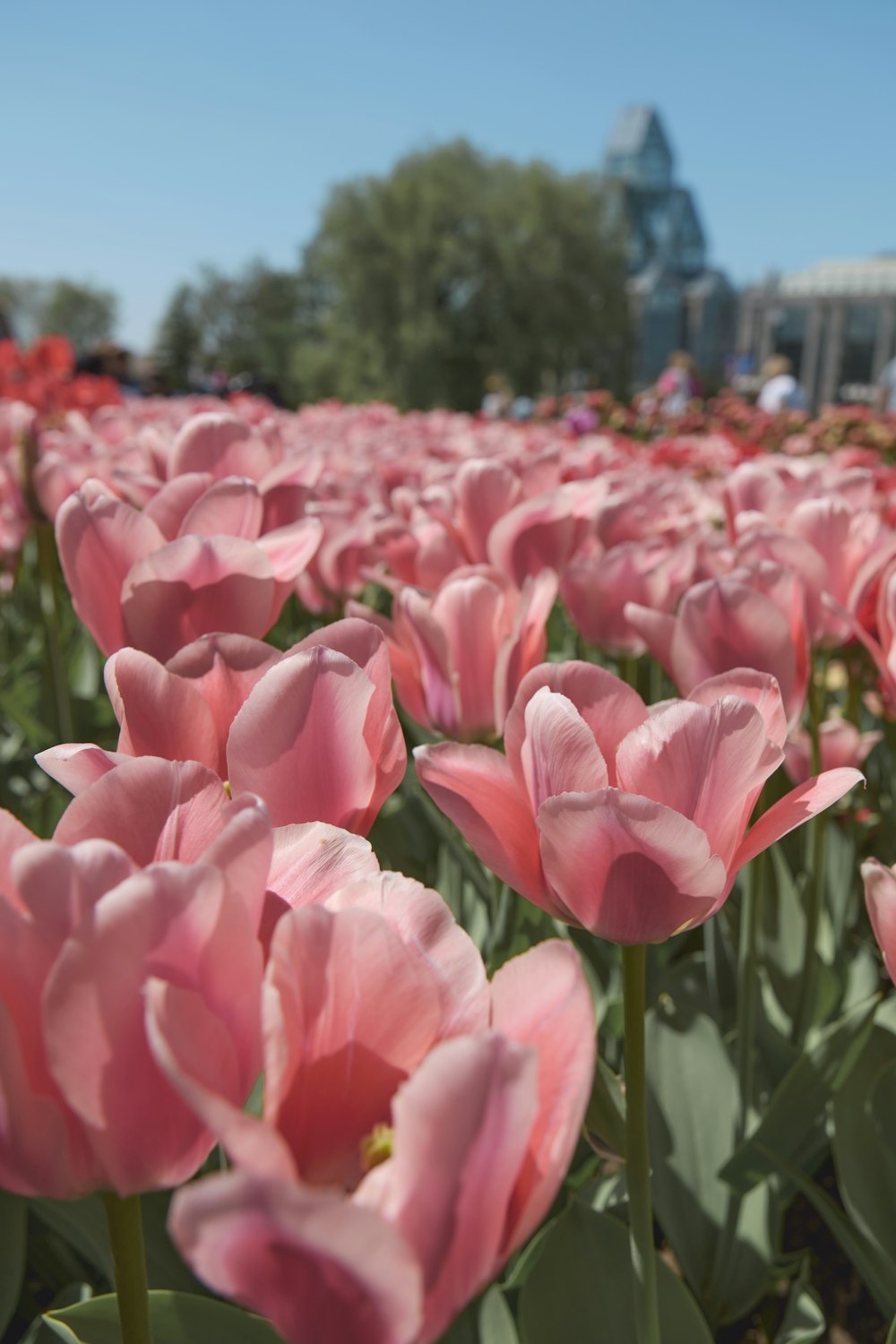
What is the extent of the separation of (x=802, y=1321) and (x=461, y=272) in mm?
32067

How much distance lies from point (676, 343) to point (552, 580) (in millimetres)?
48985

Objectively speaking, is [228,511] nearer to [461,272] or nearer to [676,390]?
[676,390]

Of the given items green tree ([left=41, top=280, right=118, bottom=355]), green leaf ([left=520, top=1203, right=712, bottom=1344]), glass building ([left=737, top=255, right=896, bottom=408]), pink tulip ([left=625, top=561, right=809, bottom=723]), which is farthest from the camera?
green tree ([left=41, top=280, right=118, bottom=355])

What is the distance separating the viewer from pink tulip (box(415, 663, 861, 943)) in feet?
1.92

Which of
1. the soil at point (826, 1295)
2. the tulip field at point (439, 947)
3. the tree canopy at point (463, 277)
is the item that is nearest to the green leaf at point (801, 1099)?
the tulip field at point (439, 947)

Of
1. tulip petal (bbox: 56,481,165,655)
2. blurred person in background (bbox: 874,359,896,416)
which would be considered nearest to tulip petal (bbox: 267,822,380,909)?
tulip petal (bbox: 56,481,165,655)

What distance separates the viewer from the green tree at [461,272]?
1204 inches

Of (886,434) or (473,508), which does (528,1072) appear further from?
(886,434)

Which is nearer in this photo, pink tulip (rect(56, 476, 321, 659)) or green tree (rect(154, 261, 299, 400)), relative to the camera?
pink tulip (rect(56, 476, 321, 659))

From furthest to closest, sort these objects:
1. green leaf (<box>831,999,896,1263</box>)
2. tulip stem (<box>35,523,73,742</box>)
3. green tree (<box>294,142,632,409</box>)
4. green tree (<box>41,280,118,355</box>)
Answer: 1. green tree (<box>41,280,118,355</box>)
2. green tree (<box>294,142,632,409</box>)
3. tulip stem (<box>35,523,73,742</box>)
4. green leaf (<box>831,999,896,1263</box>)

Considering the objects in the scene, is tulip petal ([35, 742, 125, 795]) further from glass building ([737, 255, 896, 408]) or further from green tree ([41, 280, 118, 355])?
green tree ([41, 280, 118, 355])

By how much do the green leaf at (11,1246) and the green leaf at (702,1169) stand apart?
66 cm

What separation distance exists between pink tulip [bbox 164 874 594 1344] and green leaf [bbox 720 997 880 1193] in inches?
32.2

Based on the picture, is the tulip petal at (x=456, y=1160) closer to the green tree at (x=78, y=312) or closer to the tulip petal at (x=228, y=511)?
the tulip petal at (x=228, y=511)
